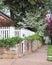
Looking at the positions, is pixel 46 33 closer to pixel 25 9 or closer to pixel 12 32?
pixel 25 9

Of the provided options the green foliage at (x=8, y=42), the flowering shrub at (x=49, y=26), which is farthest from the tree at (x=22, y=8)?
the green foliage at (x=8, y=42)

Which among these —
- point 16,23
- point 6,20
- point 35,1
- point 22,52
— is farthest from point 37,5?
point 22,52

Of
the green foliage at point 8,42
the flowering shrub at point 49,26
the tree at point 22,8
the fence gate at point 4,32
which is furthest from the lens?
the tree at point 22,8

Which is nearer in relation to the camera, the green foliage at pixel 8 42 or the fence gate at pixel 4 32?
the green foliage at pixel 8 42

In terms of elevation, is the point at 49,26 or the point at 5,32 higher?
the point at 49,26

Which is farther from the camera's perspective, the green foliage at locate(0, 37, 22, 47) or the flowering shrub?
the flowering shrub

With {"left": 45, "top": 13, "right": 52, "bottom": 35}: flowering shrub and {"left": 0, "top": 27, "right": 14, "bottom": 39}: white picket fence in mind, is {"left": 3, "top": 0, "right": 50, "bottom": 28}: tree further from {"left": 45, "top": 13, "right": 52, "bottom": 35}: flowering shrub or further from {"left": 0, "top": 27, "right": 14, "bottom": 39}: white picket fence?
{"left": 0, "top": 27, "right": 14, "bottom": 39}: white picket fence

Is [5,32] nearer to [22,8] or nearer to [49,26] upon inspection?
[49,26]

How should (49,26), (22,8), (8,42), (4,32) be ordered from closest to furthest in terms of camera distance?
(8,42) → (4,32) → (49,26) → (22,8)

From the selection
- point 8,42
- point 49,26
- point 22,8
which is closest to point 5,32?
point 8,42

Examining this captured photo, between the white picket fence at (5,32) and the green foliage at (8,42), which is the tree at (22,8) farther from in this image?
the green foliage at (8,42)

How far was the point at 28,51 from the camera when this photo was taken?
19.4 meters

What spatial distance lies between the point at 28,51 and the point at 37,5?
13600 mm

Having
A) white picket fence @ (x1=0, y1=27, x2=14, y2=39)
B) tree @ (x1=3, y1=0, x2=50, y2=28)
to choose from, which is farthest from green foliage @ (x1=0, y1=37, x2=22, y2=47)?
tree @ (x1=3, y1=0, x2=50, y2=28)
